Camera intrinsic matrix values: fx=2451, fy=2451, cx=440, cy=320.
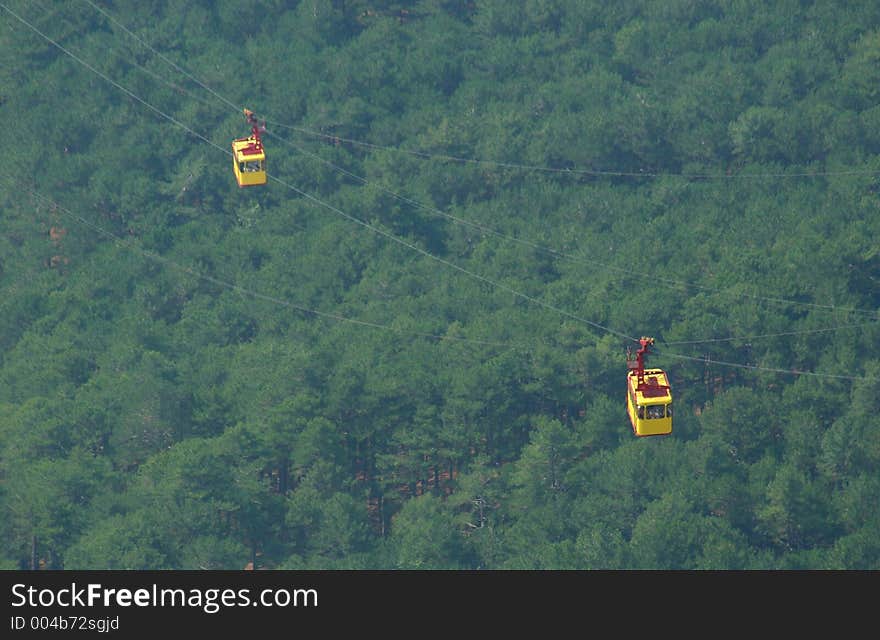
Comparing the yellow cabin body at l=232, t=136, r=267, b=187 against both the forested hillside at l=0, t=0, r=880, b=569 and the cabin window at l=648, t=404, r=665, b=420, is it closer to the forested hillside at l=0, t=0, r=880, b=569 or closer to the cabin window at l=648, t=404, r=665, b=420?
the forested hillside at l=0, t=0, r=880, b=569

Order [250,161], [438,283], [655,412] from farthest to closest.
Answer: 1. [438,283]
2. [250,161]
3. [655,412]

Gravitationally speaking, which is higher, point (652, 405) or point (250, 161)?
point (250, 161)

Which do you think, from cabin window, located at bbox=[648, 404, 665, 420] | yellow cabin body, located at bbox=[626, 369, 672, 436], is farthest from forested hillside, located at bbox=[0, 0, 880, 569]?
cabin window, located at bbox=[648, 404, 665, 420]

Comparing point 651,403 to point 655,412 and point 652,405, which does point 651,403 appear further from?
point 655,412

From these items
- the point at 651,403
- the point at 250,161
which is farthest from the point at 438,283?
the point at 651,403

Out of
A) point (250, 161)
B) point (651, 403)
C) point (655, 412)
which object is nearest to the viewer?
point (651, 403)

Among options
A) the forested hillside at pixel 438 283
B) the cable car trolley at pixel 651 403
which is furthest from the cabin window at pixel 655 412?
the forested hillside at pixel 438 283
